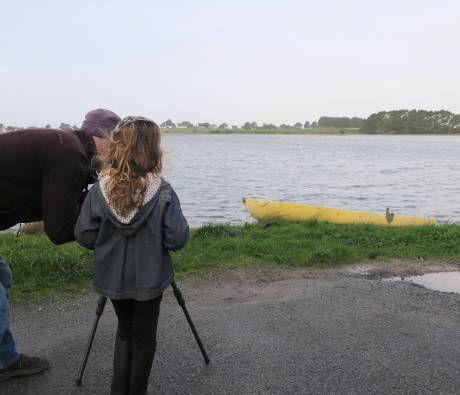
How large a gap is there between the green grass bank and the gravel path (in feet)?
2.10

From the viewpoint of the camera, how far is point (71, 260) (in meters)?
6.50

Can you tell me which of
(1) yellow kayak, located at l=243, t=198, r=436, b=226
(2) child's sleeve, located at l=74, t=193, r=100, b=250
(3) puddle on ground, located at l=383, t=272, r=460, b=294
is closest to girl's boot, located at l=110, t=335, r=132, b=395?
(2) child's sleeve, located at l=74, t=193, r=100, b=250

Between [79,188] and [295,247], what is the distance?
5441 millimetres

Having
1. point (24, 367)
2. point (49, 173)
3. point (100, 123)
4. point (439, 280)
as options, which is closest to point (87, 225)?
point (49, 173)

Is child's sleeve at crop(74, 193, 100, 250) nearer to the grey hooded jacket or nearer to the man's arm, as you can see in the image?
the grey hooded jacket

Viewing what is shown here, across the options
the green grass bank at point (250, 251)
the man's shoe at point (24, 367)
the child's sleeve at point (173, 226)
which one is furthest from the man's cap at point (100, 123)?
the green grass bank at point (250, 251)

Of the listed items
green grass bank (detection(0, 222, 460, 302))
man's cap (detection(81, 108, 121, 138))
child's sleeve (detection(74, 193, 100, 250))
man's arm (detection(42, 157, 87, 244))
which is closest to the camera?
child's sleeve (detection(74, 193, 100, 250))

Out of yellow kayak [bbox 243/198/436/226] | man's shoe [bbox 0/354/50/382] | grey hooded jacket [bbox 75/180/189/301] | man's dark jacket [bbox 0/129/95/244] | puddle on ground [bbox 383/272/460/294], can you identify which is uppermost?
man's dark jacket [bbox 0/129/95/244]

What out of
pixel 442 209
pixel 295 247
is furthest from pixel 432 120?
pixel 295 247

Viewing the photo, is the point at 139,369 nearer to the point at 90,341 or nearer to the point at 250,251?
the point at 90,341

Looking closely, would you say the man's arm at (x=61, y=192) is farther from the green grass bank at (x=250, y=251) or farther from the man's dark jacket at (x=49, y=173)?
the green grass bank at (x=250, y=251)

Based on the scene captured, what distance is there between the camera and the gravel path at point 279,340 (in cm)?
373

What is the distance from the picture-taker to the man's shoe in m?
3.68

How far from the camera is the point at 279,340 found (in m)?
4.49
